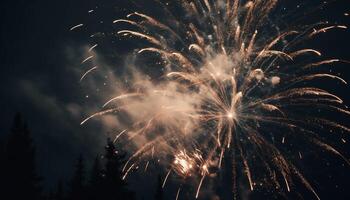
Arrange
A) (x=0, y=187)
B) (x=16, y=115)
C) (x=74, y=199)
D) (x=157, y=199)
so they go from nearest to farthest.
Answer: (x=0, y=187) < (x=16, y=115) < (x=74, y=199) < (x=157, y=199)

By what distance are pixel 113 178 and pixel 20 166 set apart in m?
4.93

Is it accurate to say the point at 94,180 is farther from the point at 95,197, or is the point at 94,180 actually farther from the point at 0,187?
the point at 0,187

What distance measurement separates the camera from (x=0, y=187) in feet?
83.1

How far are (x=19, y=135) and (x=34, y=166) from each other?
1845 millimetres

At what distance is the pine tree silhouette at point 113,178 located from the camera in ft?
84.6

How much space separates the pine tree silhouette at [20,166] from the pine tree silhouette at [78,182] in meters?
4.32

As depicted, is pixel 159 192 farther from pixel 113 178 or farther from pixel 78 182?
pixel 113 178

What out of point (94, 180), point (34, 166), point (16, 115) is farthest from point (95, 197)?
point (16, 115)

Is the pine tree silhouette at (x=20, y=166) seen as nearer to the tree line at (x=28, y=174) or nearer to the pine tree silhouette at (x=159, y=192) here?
the tree line at (x=28, y=174)

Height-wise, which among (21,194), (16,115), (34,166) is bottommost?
(21,194)

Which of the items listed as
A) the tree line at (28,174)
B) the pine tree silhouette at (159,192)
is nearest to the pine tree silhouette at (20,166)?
the tree line at (28,174)

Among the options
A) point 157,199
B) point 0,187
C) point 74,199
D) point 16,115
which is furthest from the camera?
point 157,199

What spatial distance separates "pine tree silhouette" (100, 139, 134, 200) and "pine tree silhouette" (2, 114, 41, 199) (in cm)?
382

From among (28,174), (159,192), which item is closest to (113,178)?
(28,174)
